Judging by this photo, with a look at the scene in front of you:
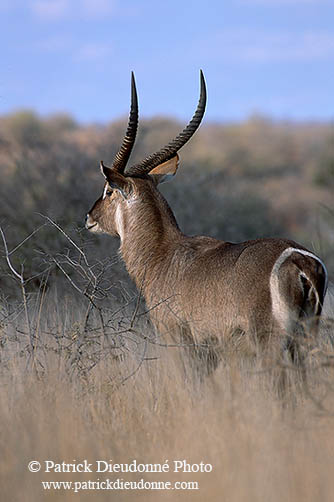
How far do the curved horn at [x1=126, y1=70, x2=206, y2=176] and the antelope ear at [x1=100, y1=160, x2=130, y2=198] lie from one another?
162mm

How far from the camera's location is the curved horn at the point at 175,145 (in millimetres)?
6680

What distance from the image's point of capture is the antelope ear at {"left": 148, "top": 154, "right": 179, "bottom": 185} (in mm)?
7188

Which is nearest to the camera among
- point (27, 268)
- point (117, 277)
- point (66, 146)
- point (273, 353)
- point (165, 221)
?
point (273, 353)

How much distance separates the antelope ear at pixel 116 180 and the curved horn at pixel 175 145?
162 millimetres

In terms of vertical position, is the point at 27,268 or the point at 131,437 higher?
the point at 27,268

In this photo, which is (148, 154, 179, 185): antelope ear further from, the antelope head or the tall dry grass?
the tall dry grass

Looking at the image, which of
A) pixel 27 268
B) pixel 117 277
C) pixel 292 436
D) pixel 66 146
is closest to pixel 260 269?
pixel 292 436

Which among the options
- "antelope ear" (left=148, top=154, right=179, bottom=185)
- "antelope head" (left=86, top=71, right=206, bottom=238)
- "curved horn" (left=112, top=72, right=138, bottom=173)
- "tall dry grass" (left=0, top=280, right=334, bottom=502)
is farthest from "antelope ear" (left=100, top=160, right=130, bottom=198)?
"tall dry grass" (left=0, top=280, right=334, bottom=502)

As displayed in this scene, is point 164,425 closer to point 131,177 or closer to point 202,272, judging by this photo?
point 202,272

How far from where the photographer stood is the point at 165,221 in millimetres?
6672

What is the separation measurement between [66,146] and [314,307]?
962 centimetres

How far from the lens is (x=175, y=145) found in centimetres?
695

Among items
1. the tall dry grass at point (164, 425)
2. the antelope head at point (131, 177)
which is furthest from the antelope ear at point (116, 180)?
the tall dry grass at point (164, 425)

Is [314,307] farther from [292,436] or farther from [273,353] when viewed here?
[292,436]
